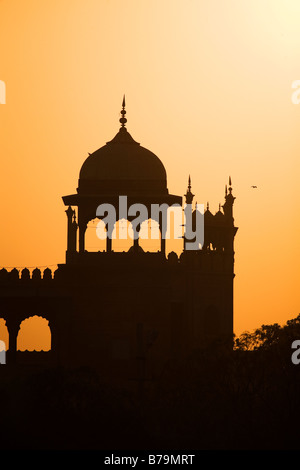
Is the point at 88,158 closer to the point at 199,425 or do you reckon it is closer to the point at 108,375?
the point at 108,375

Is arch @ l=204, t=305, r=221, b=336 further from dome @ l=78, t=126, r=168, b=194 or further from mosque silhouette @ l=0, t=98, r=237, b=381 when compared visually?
dome @ l=78, t=126, r=168, b=194

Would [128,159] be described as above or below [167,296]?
above

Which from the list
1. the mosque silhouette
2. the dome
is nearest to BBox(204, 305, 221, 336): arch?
the mosque silhouette

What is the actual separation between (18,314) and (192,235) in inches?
239

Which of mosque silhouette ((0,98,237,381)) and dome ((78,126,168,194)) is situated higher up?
dome ((78,126,168,194))

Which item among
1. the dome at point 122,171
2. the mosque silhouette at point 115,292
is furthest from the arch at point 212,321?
the dome at point 122,171

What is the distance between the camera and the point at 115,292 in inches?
2517

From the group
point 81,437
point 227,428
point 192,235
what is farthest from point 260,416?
point 192,235

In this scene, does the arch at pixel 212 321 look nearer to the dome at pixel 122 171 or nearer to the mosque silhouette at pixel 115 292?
the mosque silhouette at pixel 115 292

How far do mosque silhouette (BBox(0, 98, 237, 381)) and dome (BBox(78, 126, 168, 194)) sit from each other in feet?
0.10

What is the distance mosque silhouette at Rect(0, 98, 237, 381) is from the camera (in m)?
63.5

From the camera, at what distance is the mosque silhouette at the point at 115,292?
6347cm

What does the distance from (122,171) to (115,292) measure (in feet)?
12.5
